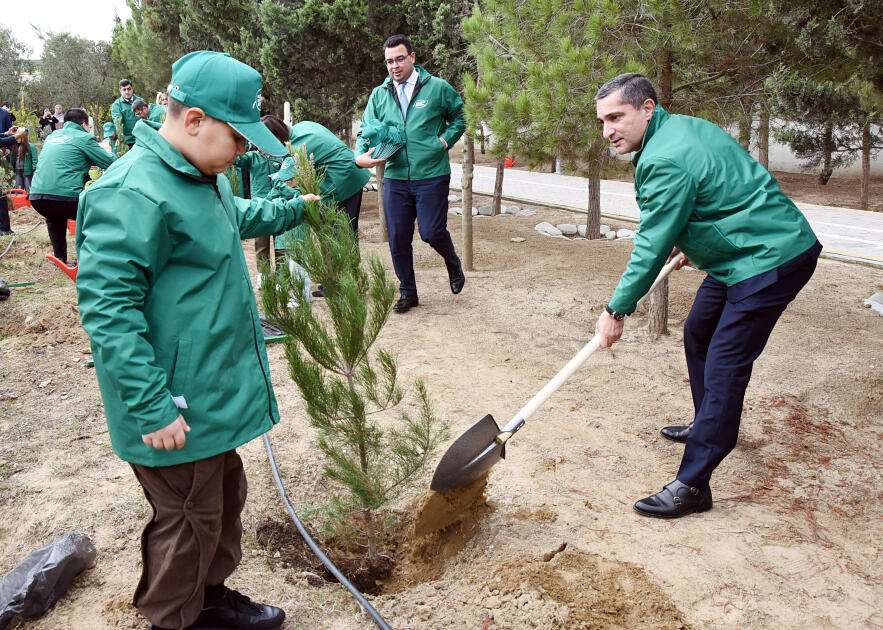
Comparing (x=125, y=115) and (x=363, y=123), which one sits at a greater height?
(x=125, y=115)

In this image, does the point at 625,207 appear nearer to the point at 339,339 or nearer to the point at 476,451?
the point at 476,451

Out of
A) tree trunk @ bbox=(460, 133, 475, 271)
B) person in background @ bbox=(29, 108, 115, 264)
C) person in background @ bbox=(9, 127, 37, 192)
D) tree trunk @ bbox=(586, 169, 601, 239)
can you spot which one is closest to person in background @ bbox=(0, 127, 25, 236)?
person in background @ bbox=(9, 127, 37, 192)

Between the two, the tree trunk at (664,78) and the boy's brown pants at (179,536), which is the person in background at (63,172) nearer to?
the tree trunk at (664,78)

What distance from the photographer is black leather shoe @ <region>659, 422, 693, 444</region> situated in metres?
3.62

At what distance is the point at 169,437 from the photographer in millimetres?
1775

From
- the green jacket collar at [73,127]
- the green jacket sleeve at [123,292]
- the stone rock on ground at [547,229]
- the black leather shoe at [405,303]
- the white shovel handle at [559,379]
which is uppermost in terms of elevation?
the green jacket collar at [73,127]

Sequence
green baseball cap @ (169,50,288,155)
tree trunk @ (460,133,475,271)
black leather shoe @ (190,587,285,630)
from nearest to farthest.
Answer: green baseball cap @ (169,50,288,155) → black leather shoe @ (190,587,285,630) → tree trunk @ (460,133,475,271)

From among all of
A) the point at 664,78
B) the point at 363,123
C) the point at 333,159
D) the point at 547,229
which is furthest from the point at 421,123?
the point at 547,229

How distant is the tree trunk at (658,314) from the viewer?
4.96 metres

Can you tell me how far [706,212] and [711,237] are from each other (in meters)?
0.10

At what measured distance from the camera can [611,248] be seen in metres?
8.27

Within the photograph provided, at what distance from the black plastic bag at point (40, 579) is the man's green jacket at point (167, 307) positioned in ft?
2.85

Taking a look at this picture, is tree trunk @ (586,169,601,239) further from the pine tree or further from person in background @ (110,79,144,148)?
the pine tree

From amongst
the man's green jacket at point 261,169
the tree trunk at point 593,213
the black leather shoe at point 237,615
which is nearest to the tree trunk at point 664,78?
the man's green jacket at point 261,169
